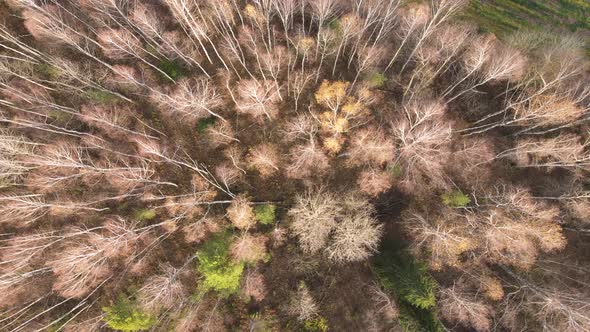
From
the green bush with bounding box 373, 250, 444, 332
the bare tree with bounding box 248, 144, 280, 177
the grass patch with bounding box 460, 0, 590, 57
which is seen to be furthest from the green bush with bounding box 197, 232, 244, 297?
the grass patch with bounding box 460, 0, 590, 57

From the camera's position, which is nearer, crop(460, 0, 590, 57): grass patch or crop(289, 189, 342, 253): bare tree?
crop(289, 189, 342, 253): bare tree

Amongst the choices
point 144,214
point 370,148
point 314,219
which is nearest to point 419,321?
point 314,219

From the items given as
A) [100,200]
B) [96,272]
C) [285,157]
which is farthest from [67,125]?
[285,157]

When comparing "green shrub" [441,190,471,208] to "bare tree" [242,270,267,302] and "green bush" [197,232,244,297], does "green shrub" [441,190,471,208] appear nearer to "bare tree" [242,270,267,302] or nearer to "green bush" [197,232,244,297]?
"bare tree" [242,270,267,302]

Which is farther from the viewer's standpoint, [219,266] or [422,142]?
[422,142]

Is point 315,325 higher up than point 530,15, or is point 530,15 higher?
point 530,15

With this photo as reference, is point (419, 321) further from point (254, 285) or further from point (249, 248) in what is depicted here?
point (249, 248)

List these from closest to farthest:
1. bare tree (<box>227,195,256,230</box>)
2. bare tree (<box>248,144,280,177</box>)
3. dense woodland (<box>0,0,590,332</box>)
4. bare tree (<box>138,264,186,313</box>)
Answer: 1. bare tree (<box>138,264,186,313</box>)
2. dense woodland (<box>0,0,590,332</box>)
3. bare tree (<box>227,195,256,230</box>)
4. bare tree (<box>248,144,280,177</box>)
